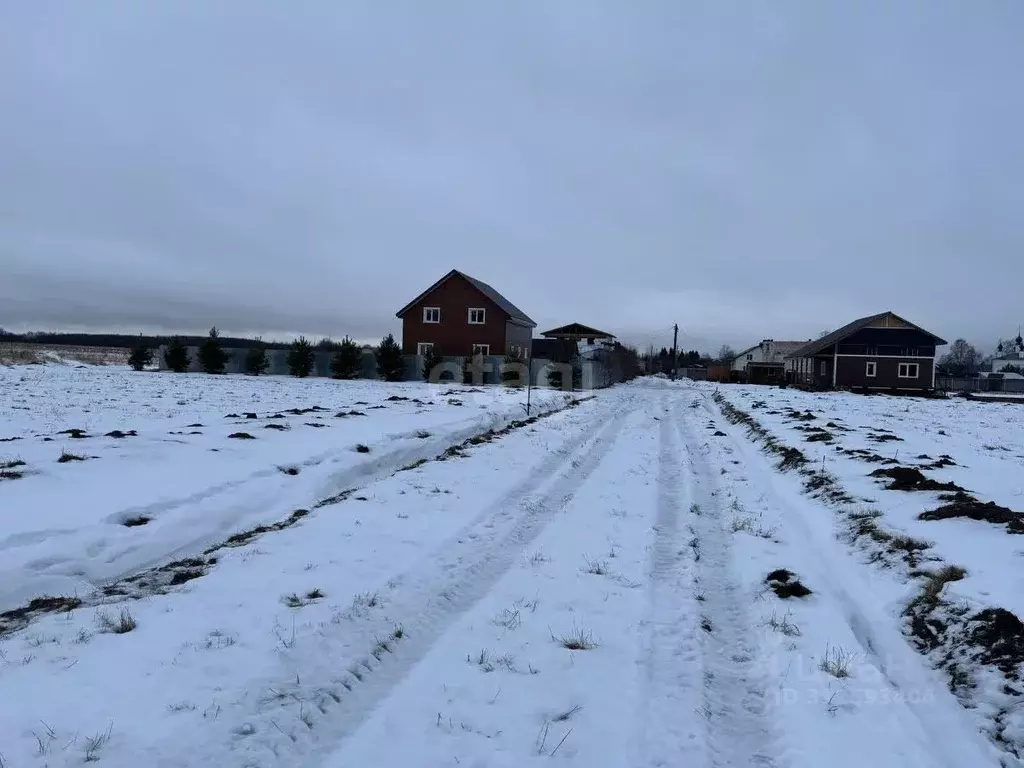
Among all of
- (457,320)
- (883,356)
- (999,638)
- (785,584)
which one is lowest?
(785,584)

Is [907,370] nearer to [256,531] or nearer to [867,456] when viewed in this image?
[867,456]

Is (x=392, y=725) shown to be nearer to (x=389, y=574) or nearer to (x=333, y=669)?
(x=333, y=669)

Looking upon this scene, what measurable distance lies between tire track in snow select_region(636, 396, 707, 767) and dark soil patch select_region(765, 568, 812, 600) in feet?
2.54

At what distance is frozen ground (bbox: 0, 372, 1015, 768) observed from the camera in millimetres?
3498

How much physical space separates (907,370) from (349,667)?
189 feet

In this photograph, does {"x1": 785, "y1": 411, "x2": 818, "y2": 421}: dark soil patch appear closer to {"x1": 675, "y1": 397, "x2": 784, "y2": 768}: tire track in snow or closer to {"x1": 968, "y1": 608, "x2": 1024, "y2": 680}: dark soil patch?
{"x1": 675, "y1": 397, "x2": 784, "y2": 768}: tire track in snow

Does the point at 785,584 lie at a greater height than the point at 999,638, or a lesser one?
lesser

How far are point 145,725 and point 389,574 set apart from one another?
105 inches

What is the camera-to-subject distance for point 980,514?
716 cm

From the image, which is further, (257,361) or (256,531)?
(257,361)

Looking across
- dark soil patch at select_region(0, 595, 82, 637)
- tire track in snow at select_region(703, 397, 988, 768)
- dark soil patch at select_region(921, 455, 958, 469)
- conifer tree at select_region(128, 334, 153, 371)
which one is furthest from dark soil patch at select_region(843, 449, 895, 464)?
conifer tree at select_region(128, 334, 153, 371)

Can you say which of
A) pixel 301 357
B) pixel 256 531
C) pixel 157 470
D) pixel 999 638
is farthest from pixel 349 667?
pixel 301 357

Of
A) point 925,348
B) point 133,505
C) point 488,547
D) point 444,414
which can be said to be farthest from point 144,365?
point 925,348

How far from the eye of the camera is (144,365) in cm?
4956
